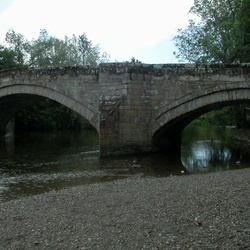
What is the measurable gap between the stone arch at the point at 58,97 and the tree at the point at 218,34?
678cm

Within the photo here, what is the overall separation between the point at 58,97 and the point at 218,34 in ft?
27.3

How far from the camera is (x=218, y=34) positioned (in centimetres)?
1509

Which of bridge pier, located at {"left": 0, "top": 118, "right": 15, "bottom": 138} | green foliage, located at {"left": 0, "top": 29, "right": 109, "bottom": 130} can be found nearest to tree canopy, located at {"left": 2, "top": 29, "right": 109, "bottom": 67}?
green foliage, located at {"left": 0, "top": 29, "right": 109, "bottom": 130}

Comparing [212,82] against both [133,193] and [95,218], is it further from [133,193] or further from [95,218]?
[95,218]

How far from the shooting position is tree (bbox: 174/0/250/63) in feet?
45.0

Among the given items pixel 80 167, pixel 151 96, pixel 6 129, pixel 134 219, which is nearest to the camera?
pixel 134 219

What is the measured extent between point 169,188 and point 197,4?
13.5 metres

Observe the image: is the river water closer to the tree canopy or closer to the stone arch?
the stone arch

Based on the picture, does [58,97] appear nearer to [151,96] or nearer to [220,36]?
[151,96]

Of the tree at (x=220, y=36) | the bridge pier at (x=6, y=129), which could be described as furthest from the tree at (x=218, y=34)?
the bridge pier at (x=6, y=129)

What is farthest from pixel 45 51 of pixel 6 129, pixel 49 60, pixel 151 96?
pixel 151 96

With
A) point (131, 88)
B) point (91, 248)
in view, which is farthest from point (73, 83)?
point (91, 248)

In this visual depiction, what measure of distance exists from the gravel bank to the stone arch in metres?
6.00

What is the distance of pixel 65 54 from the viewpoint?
88.5ft
